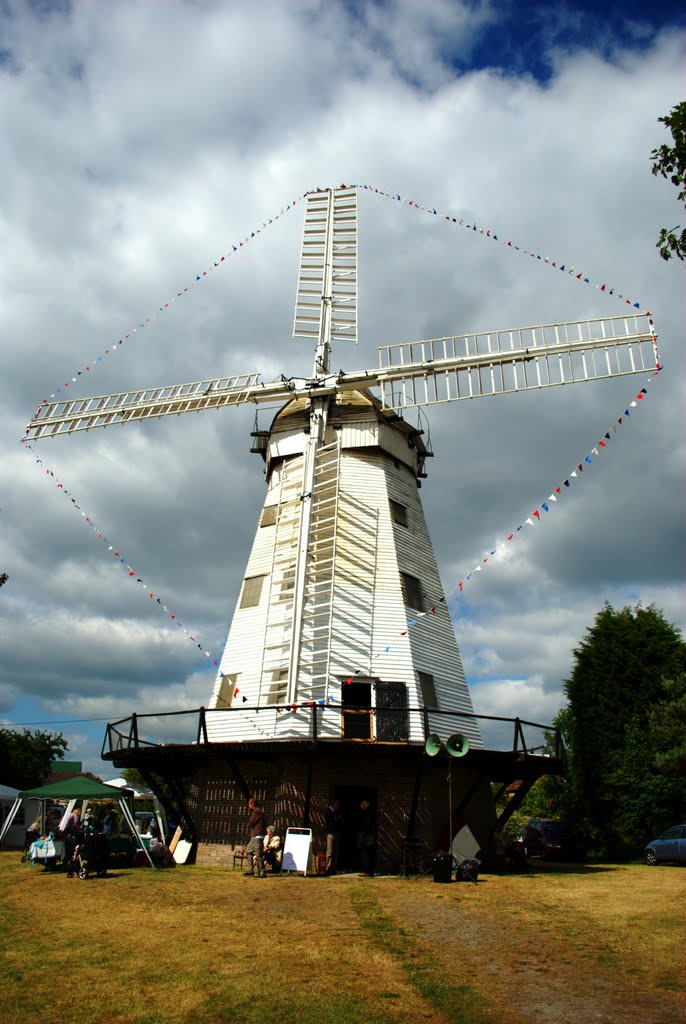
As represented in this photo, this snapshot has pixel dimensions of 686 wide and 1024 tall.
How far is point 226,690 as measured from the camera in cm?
2030

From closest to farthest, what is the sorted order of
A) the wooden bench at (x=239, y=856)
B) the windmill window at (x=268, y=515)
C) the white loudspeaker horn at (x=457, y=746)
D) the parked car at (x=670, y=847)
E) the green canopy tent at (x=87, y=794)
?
1. the white loudspeaker horn at (x=457, y=746)
2. the green canopy tent at (x=87, y=794)
3. the wooden bench at (x=239, y=856)
4. the parked car at (x=670, y=847)
5. the windmill window at (x=268, y=515)

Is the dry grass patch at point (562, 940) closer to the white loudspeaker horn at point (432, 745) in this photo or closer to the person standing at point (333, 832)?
the person standing at point (333, 832)

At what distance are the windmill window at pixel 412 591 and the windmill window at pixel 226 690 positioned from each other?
4.73 meters

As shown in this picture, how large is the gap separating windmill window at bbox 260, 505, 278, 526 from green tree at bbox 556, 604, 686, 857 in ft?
42.3

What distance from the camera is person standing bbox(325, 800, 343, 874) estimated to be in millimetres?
16562

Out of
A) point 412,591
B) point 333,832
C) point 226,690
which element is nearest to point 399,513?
point 412,591

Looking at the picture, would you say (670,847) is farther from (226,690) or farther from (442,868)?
(226,690)

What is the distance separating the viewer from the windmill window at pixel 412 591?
2029 cm

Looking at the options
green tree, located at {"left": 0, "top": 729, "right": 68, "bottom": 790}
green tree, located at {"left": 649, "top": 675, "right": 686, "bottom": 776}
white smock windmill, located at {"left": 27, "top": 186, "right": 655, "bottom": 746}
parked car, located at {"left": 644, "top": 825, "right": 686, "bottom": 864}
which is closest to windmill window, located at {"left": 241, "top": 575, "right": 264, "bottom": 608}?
white smock windmill, located at {"left": 27, "top": 186, "right": 655, "bottom": 746}

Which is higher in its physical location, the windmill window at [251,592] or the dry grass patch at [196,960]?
the windmill window at [251,592]

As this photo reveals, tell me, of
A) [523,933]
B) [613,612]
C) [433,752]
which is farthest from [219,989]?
[613,612]

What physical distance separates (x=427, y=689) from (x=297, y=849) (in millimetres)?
4864

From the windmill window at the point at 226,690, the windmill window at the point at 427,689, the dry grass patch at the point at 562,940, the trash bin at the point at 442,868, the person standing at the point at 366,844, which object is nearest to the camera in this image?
the dry grass patch at the point at 562,940

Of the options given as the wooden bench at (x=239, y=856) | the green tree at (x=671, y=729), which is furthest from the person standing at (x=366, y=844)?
the green tree at (x=671, y=729)
